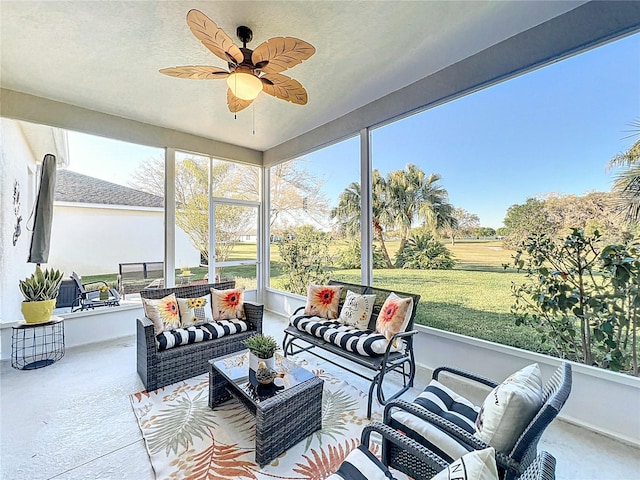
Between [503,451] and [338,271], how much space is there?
10.7ft

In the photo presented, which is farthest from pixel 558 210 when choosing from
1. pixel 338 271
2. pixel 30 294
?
pixel 30 294

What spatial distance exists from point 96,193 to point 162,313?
8.19 ft

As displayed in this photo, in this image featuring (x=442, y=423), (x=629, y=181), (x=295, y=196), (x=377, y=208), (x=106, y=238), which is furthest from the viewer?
(x=295, y=196)

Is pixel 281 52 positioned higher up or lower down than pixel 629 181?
higher up

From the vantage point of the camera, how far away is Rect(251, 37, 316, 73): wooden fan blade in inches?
72.1

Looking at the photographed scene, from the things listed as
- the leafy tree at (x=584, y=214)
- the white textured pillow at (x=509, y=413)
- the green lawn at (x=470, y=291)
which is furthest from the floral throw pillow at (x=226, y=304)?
the leafy tree at (x=584, y=214)

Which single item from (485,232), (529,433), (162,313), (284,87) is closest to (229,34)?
(284,87)

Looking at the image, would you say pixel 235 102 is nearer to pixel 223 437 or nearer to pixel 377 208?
pixel 377 208

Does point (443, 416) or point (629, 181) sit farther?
point (629, 181)

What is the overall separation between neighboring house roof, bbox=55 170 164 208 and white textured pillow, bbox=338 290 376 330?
3398 millimetres

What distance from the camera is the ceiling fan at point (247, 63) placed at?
180 centimetres

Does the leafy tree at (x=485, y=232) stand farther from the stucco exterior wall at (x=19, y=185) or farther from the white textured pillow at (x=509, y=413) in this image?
the stucco exterior wall at (x=19, y=185)

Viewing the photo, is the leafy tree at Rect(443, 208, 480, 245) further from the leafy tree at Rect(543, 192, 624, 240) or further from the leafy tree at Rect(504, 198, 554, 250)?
the leafy tree at Rect(543, 192, 624, 240)

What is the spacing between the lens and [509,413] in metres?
1.15
